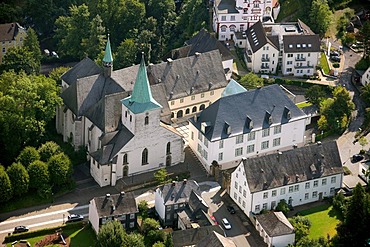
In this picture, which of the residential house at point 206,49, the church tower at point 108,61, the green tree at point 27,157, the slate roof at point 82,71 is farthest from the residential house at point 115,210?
the residential house at point 206,49

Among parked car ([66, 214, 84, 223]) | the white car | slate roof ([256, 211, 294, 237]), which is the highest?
slate roof ([256, 211, 294, 237])

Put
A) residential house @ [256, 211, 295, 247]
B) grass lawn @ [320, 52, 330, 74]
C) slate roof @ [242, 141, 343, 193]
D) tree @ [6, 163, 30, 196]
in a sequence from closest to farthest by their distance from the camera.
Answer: residential house @ [256, 211, 295, 247] → slate roof @ [242, 141, 343, 193] → tree @ [6, 163, 30, 196] → grass lawn @ [320, 52, 330, 74]

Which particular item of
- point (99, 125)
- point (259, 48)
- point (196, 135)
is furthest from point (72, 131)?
point (259, 48)

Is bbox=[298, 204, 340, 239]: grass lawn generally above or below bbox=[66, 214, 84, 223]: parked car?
above

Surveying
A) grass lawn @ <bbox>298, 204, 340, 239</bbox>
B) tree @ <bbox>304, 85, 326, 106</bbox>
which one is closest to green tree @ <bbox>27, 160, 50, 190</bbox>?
grass lawn @ <bbox>298, 204, 340, 239</bbox>

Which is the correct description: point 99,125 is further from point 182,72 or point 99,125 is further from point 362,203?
point 362,203

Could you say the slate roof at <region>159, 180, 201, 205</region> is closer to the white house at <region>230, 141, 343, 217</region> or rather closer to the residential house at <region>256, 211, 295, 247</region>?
the white house at <region>230, 141, 343, 217</region>

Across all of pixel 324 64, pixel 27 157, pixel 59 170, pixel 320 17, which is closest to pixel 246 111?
pixel 59 170

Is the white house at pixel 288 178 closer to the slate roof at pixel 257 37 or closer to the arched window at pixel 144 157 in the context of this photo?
the arched window at pixel 144 157
